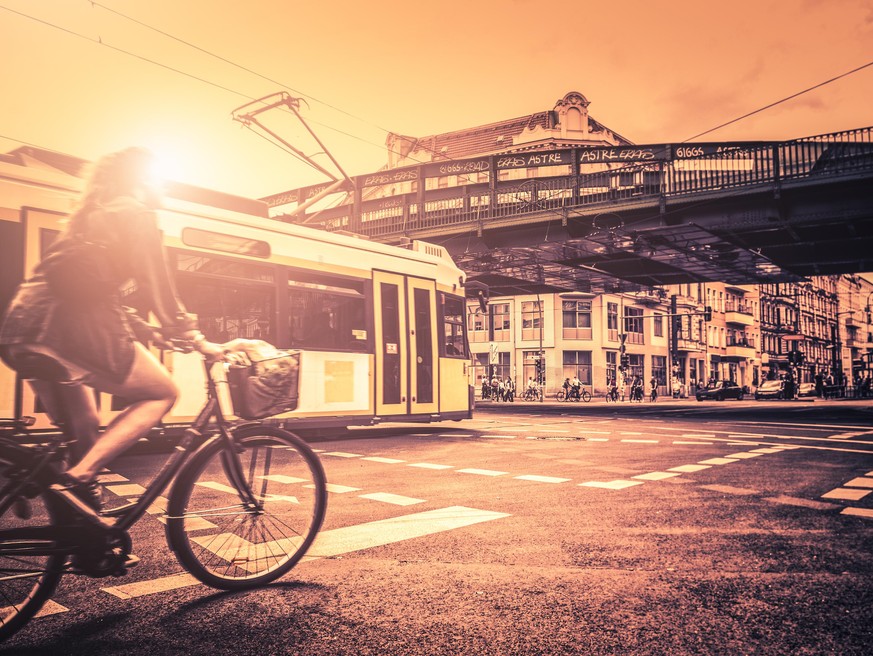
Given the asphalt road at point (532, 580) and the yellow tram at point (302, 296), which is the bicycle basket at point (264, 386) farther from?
the yellow tram at point (302, 296)

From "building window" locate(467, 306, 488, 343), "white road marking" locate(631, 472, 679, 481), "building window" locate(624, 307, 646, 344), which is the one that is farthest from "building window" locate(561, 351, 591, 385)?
"white road marking" locate(631, 472, 679, 481)

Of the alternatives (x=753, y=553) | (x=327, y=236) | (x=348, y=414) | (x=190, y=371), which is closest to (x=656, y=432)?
(x=348, y=414)

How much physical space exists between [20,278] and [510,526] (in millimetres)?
6521

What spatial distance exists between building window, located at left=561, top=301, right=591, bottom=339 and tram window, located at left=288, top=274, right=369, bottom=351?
1741 inches

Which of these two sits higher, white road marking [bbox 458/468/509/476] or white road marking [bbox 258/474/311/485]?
white road marking [bbox 258/474/311/485]

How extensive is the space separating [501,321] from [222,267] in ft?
159

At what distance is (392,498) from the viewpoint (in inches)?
259

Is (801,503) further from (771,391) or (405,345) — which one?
(771,391)

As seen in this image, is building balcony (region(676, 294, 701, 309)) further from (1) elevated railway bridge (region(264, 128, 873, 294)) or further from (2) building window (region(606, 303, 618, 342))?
(1) elevated railway bridge (region(264, 128, 873, 294))

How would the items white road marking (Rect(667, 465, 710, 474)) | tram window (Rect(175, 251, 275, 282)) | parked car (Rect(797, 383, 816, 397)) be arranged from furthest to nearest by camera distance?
1. parked car (Rect(797, 383, 816, 397))
2. tram window (Rect(175, 251, 275, 282))
3. white road marking (Rect(667, 465, 710, 474))

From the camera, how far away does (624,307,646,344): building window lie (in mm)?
59562

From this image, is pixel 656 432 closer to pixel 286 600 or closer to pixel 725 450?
pixel 725 450

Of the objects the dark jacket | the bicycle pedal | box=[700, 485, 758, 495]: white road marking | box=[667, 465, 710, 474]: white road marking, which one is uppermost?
the dark jacket

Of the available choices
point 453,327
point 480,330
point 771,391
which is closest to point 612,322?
point 480,330
